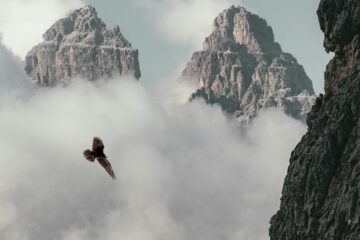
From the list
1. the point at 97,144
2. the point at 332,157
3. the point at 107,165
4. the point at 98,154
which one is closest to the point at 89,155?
the point at 98,154

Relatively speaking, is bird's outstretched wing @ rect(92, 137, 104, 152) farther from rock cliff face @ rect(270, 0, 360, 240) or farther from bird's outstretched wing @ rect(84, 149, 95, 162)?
rock cliff face @ rect(270, 0, 360, 240)

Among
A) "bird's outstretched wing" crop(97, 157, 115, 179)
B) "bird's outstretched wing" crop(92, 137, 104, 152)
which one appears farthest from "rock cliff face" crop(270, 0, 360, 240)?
"bird's outstretched wing" crop(92, 137, 104, 152)

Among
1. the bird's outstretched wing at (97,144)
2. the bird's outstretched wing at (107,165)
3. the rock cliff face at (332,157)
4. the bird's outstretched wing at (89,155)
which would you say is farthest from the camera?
the rock cliff face at (332,157)

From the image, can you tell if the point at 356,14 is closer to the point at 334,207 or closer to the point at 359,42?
the point at 359,42

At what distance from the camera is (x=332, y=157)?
110812 millimetres

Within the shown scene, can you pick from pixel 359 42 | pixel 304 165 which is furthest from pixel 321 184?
pixel 359 42

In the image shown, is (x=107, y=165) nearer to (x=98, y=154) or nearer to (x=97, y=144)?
(x=98, y=154)

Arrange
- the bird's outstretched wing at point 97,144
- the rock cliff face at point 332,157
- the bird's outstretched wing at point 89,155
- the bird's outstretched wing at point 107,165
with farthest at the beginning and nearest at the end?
the rock cliff face at point 332,157 → the bird's outstretched wing at point 89,155 → the bird's outstretched wing at point 97,144 → the bird's outstretched wing at point 107,165

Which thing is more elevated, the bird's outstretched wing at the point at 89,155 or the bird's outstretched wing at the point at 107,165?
the bird's outstretched wing at the point at 89,155

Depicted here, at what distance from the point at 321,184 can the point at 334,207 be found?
22.5ft

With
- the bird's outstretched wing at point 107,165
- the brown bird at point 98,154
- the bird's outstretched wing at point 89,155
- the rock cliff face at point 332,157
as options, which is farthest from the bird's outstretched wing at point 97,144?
the rock cliff face at point 332,157

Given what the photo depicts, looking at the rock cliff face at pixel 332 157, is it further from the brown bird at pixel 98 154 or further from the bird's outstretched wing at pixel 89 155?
the bird's outstretched wing at pixel 89 155

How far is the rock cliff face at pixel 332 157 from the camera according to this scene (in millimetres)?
103312

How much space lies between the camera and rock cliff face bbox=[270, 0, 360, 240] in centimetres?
10331
